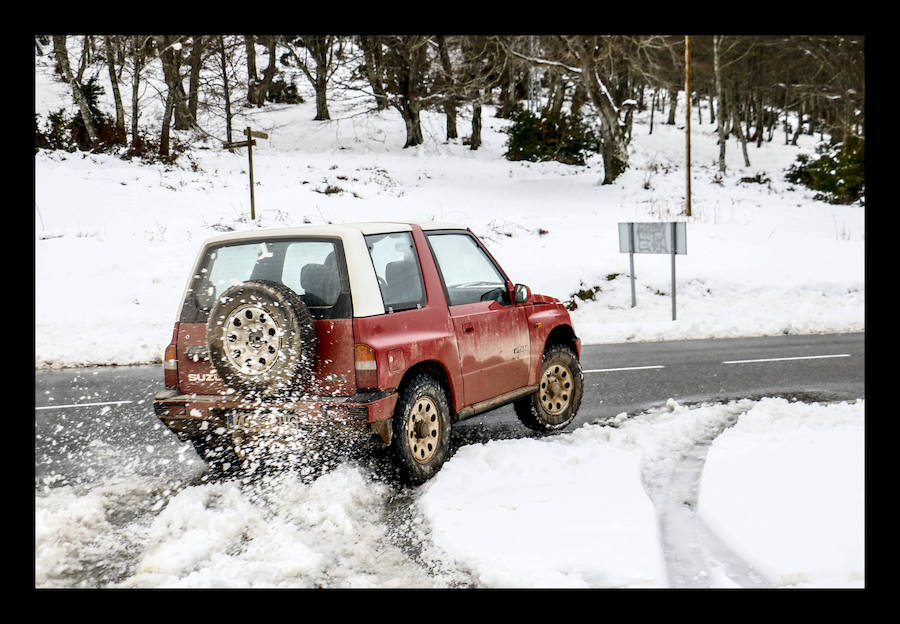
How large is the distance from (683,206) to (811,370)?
2023 centimetres

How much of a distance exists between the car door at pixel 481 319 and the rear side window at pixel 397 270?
0.28m

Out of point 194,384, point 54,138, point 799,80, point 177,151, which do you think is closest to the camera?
Result: point 194,384

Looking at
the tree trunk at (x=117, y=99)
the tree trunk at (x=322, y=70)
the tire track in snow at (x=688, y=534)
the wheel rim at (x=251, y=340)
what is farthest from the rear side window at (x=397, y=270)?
the tree trunk at (x=322, y=70)

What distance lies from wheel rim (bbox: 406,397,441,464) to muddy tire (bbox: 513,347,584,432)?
1.44 meters

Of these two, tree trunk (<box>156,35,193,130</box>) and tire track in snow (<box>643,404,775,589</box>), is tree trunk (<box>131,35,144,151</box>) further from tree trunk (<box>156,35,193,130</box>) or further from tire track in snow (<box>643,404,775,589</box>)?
tire track in snow (<box>643,404,775,589</box>)

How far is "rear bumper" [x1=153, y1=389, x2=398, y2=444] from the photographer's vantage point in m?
5.05

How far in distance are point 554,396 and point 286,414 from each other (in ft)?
9.54

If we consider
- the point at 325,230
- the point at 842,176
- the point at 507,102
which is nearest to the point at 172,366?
the point at 325,230

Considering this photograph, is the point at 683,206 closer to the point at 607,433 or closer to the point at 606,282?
the point at 606,282

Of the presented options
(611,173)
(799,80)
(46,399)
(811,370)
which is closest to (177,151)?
(611,173)

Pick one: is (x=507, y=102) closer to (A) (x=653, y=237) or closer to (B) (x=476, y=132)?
(B) (x=476, y=132)

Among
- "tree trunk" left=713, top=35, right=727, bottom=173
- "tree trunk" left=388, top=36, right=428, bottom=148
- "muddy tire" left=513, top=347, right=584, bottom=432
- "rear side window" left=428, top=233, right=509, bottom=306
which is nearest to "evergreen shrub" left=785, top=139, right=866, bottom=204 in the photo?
"tree trunk" left=713, top=35, right=727, bottom=173

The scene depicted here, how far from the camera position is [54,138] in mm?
26109

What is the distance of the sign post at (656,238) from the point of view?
14523mm
